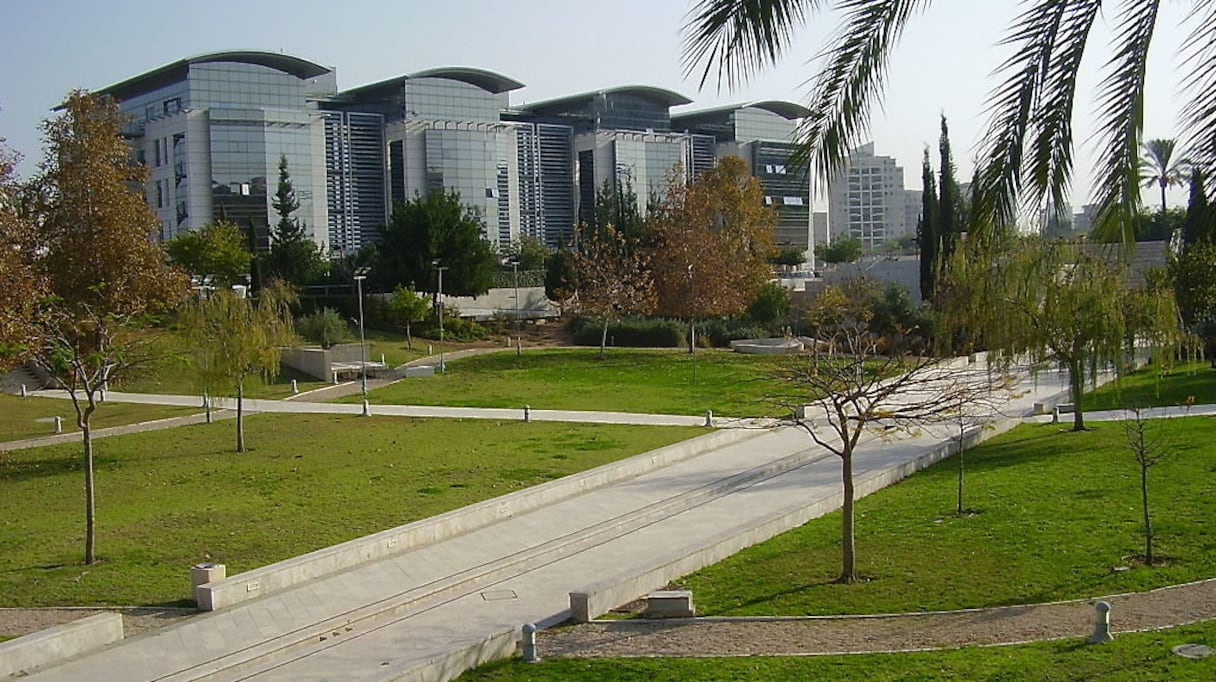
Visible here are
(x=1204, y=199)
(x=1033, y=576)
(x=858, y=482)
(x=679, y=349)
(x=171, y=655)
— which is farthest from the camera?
(x=679, y=349)

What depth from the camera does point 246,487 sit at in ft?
63.0

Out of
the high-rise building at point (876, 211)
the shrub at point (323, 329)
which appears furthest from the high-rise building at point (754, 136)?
the shrub at point (323, 329)

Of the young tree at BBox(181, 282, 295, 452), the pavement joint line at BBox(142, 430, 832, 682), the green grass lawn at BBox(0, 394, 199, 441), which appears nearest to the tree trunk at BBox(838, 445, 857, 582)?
the pavement joint line at BBox(142, 430, 832, 682)

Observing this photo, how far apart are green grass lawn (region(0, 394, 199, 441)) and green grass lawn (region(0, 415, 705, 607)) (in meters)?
2.93

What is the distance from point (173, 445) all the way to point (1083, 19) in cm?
2275

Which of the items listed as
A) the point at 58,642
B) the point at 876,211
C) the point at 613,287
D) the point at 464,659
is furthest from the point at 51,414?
the point at 876,211

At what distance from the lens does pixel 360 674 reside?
10.0m

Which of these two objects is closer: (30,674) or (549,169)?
(30,674)

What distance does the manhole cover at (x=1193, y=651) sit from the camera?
895 centimetres

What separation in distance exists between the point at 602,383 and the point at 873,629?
82.0ft

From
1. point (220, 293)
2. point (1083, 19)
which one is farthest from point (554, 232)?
point (1083, 19)

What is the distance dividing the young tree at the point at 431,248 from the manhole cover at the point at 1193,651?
44538mm

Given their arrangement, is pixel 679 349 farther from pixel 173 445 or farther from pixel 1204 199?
pixel 1204 199

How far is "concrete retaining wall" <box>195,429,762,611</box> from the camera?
12546mm
